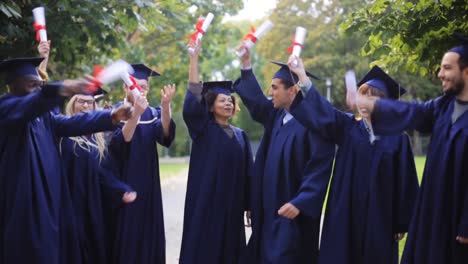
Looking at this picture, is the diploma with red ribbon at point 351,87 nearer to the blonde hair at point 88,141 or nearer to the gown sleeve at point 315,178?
the gown sleeve at point 315,178

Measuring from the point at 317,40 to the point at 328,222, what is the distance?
103 feet

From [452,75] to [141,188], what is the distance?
312cm

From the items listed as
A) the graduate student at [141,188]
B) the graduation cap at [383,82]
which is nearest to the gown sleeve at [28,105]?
the graduate student at [141,188]

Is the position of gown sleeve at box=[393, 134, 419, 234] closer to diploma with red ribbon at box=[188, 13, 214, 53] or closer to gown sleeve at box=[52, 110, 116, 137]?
diploma with red ribbon at box=[188, 13, 214, 53]

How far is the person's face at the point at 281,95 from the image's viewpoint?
230 inches

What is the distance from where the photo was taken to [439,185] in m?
4.40

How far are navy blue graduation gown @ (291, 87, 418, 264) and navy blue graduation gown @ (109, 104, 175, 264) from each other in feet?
5.47

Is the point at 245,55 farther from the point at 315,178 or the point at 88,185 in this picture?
the point at 88,185

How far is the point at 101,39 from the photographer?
8.54 meters

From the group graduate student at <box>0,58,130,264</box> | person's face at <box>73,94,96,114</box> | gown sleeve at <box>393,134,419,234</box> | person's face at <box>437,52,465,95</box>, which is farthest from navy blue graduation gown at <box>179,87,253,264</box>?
person's face at <box>437,52,465,95</box>

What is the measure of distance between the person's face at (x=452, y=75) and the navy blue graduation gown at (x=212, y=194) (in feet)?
7.55

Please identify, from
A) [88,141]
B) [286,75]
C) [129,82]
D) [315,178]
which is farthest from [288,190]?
[88,141]

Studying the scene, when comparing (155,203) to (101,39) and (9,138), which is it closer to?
(9,138)

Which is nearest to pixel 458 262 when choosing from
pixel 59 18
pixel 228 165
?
pixel 228 165
